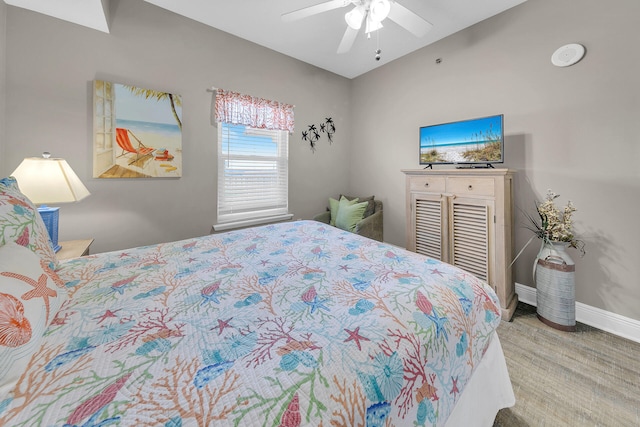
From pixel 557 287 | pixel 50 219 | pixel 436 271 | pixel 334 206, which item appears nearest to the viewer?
pixel 436 271

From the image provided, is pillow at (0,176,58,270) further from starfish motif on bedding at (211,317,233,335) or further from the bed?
starfish motif on bedding at (211,317,233,335)

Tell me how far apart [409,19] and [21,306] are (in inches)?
98.2

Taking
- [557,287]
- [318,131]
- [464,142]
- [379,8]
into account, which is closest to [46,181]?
[379,8]

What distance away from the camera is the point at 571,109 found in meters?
2.06

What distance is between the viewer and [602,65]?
6.27ft

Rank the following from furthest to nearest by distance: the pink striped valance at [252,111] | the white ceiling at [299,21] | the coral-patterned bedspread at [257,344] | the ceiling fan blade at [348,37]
Result: the pink striped valance at [252,111] < the ceiling fan blade at [348,37] < the white ceiling at [299,21] < the coral-patterned bedspread at [257,344]

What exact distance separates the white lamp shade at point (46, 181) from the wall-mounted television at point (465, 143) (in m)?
3.06

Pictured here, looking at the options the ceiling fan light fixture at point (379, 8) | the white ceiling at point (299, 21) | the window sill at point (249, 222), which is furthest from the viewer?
the window sill at point (249, 222)

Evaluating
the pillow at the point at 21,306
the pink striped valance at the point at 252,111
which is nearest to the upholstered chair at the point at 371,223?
the pink striped valance at the point at 252,111

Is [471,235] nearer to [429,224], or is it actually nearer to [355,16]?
[429,224]

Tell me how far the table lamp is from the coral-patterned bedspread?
22.9 inches

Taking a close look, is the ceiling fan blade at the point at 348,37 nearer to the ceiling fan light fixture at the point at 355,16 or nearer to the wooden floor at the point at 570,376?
the ceiling fan light fixture at the point at 355,16

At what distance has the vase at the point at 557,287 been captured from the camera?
1.92m

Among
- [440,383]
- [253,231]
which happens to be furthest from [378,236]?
[440,383]
